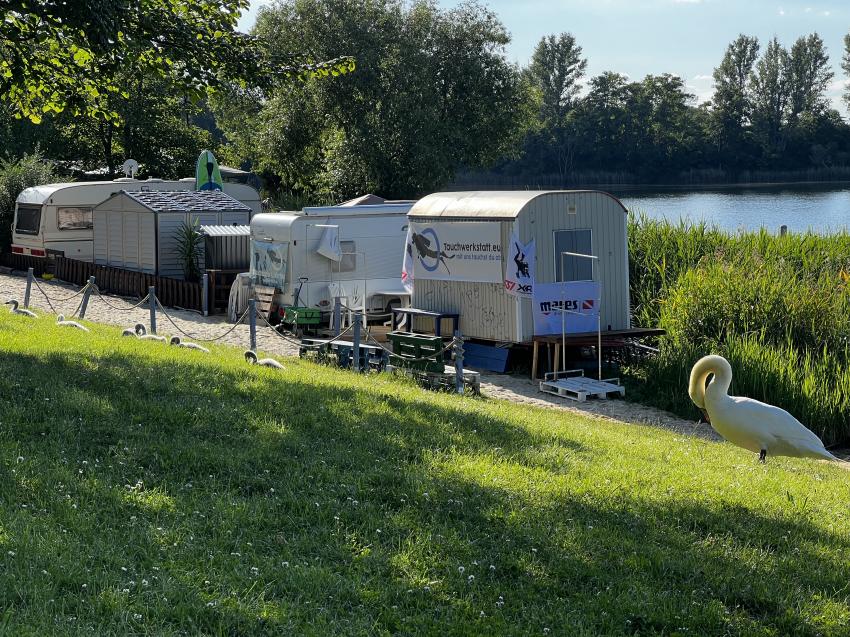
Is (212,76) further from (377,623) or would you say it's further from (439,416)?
(377,623)

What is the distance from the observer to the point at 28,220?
30469mm

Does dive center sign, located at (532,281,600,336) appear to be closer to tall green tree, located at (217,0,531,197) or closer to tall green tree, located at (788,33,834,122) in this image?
tall green tree, located at (217,0,531,197)

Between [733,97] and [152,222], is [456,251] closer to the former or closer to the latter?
[152,222]

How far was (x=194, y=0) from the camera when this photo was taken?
15.6m

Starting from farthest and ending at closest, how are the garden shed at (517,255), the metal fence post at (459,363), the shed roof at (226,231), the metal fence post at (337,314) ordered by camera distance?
the shed roof at (226,231) → the metal fence post at (337,314) → the garden shed at (517,255) → the metal fence post at (459,363)

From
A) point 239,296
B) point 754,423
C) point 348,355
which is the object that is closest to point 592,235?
point 348,355

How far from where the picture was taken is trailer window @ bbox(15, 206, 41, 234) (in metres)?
30.0

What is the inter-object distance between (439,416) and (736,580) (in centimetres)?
429

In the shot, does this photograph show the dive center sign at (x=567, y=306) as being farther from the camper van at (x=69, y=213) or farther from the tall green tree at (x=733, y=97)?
the tall green tree at (x=733, y=97)

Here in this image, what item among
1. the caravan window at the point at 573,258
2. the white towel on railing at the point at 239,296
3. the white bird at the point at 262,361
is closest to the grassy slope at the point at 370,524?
the white bird at the point at 262,361

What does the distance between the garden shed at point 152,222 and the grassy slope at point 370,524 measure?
1659 centimetres

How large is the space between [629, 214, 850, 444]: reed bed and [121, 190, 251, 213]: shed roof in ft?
36.1

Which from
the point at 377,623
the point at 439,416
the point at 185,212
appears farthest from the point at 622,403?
Answer: the point at 185,212

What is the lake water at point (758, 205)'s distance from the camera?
5191cm
